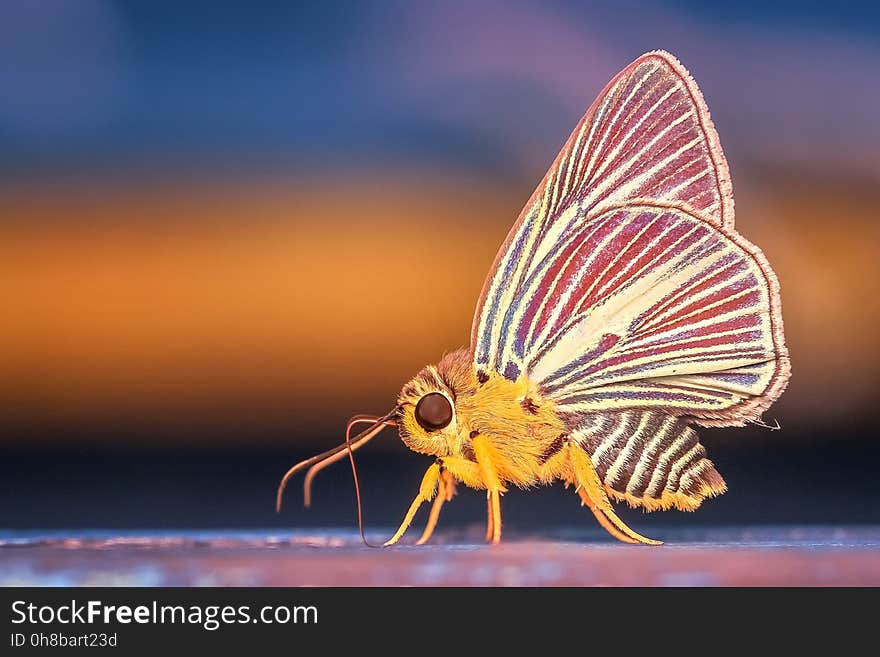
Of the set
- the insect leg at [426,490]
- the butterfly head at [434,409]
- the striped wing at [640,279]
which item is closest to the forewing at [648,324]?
the striped wing at [640,279]

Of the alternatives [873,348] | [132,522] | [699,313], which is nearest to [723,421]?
[699,313]

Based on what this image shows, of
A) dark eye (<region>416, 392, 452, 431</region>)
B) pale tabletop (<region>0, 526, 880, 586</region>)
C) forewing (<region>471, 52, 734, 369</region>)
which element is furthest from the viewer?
forewing (<region>471, 52, 734, 369</region>)

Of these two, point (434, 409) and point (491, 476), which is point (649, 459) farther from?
point (434, 409)

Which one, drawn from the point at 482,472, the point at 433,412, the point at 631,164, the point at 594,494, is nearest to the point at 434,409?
the point at 433,412

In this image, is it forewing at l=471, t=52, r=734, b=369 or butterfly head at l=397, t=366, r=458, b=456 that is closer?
butterfly head at l=397, t=366, r=458, b=456

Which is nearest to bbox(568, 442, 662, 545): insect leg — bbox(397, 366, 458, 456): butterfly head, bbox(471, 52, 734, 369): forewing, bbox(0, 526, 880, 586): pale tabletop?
bbox(0, 526, 880, 586): pale tabletop

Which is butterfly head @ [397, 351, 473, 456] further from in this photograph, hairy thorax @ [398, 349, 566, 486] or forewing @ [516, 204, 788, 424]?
forewing @ [516, 204, 788, 424]

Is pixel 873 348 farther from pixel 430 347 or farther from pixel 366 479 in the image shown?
pixel 366 479

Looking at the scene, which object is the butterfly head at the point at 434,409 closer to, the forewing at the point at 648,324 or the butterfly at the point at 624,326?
the butterfly at the point at 624,326
